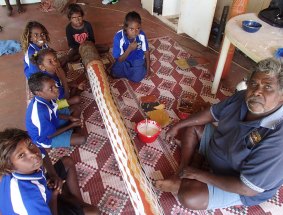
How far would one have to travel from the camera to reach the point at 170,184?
5.63ft

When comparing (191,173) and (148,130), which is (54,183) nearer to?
(191,173)

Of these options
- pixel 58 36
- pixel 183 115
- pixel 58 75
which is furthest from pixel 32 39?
pixel 183 115

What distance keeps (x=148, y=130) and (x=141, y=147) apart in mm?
151

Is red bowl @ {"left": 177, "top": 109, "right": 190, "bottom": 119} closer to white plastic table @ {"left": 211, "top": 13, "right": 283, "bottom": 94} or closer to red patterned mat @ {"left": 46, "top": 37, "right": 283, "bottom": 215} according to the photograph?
red patterned mat @ {"left": 46, "top": 37, "right": 283, "bottom": 215}

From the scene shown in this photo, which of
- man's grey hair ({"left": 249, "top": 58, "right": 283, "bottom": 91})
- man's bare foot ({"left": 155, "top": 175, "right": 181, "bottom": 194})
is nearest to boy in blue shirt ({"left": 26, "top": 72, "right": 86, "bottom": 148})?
man's bare foot ({"left": 155, "top": 175, "right": 181, "bottom": 194})

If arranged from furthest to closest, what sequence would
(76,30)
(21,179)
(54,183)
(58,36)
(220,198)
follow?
(58,36) → (76,30) → (220,198) → (54,183) → (21,179)

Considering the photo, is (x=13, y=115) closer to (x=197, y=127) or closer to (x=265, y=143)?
(x=197, y=127)

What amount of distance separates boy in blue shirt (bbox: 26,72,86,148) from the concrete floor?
1.56 ft

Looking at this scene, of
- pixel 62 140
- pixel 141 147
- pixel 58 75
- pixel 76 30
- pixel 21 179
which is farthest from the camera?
pixel 76 30

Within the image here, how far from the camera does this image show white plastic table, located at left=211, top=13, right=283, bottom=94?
6.37 feet

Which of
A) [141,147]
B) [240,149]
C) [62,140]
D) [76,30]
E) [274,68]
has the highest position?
[274,68]

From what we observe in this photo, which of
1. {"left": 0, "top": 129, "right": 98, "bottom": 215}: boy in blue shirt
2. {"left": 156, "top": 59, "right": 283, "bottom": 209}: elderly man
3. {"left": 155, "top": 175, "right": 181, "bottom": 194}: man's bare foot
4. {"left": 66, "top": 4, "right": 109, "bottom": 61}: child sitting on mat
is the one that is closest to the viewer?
{"left": 0, "top": 129, "right": 98, "bottom": 215}: boy in blue shirt

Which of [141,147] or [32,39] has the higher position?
[32,39]

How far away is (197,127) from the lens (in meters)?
1.93
